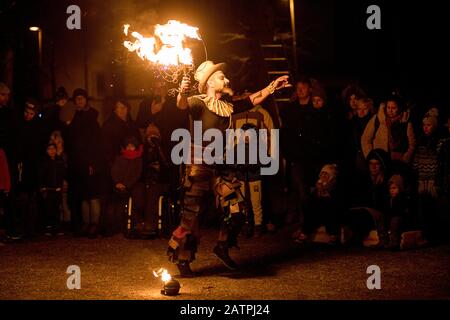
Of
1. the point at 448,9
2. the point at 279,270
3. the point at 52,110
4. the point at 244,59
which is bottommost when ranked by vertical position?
the point at 279,270

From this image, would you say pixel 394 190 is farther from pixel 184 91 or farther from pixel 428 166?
pixel 184 91

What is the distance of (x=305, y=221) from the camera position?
10.9 meters

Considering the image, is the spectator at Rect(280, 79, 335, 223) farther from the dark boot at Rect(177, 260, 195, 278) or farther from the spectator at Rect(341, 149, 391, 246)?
the dark boot at Rect(177, 260, 195, 278)

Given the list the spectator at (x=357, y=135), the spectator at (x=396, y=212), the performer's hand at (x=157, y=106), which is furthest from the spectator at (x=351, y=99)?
the performer's hand at (x=157, y=106)

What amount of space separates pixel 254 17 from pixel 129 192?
5.94m

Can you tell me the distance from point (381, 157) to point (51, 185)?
4.75m

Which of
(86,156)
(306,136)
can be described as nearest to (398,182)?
(306,136)

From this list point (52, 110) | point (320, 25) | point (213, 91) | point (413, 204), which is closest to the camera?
point (213, 91)

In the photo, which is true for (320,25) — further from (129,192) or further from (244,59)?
(129,192)

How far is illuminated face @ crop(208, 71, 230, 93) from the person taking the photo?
344 inches

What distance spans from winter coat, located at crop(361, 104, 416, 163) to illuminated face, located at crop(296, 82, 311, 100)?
951 mm

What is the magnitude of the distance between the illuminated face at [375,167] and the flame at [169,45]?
134 inches
